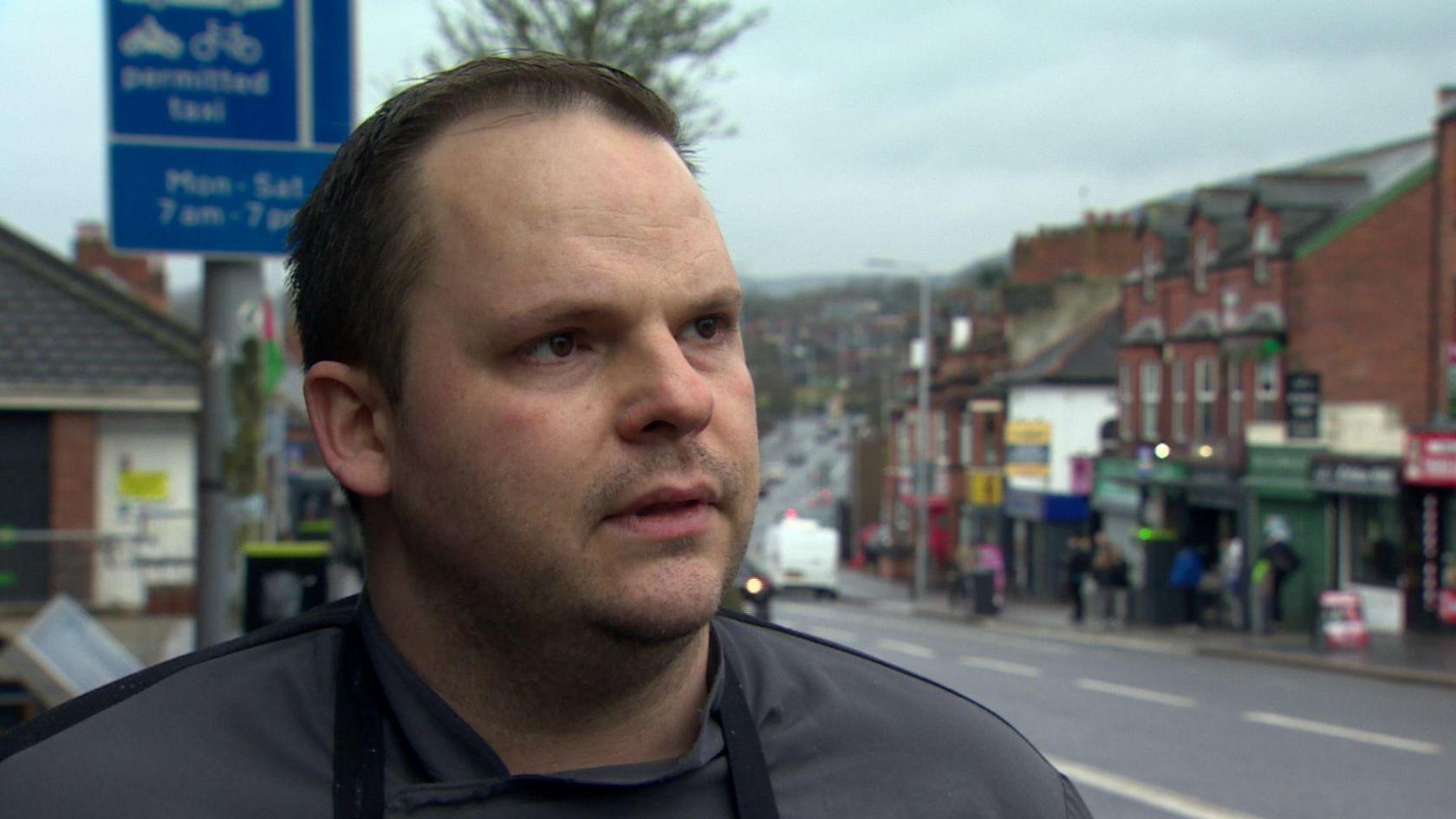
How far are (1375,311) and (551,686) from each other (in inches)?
1218

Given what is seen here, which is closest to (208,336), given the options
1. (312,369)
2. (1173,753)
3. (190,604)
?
(312,369)

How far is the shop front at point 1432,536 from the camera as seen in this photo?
26297mm

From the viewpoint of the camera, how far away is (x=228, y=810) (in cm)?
153

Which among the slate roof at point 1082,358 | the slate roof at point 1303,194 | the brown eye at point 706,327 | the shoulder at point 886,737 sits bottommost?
the shoulder at point 886,737

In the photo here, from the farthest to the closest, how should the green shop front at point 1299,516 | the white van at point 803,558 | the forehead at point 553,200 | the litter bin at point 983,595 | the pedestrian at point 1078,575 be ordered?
1. the white van at point 803,558
2. the litter bin at point 983,595
3. the pedestrian at point 1078,575
4. the green shop front at point 1299,516
5. the forehead at point 553,200

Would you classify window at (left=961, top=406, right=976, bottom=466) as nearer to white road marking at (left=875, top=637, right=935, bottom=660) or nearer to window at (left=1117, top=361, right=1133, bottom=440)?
window at (left=1117, top=361, right=1133, bottom=440)

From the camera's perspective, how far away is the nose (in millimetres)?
1599

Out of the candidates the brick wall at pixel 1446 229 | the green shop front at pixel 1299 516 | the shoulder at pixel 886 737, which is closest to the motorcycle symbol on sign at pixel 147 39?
the shoulder at pixel 886 737

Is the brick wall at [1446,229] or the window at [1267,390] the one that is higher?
the brick wall at [1446,229]

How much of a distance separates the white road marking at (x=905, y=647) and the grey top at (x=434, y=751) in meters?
21.9

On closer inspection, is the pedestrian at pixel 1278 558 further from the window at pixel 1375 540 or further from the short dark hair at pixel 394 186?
the short dark hair at pixel 394 186

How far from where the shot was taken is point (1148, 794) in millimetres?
11273

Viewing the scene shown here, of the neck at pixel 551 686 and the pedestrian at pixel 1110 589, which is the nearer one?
the neck at pixel 551 686

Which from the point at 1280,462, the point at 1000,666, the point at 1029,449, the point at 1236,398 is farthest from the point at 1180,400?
the point at 1000,666
